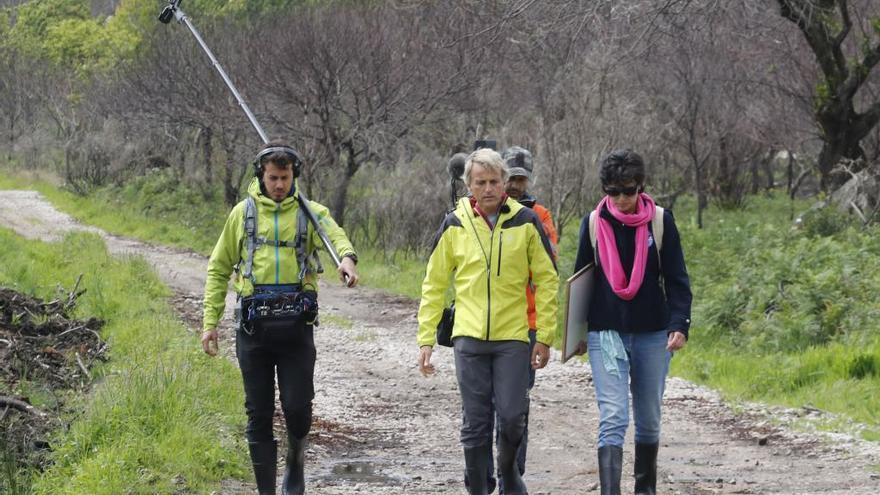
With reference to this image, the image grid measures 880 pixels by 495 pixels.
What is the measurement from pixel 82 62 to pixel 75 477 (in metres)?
52.5

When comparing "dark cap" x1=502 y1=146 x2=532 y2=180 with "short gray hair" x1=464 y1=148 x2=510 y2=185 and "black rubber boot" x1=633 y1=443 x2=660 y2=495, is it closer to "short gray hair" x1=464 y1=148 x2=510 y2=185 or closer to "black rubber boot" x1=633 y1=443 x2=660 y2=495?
"short gray hair" x1=464 y1=148 x2=510 y2=185

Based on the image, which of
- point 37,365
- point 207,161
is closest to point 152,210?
point 207,161

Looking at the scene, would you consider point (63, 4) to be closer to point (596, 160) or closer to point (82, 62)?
point (82, 62)

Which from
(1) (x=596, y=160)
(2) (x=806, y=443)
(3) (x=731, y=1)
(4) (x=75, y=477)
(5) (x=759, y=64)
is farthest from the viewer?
(5) (x=759, y=64)

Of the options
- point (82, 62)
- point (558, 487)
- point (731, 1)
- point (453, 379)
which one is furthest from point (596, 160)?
point (82, 62)

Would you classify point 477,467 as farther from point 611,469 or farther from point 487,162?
point 487,162

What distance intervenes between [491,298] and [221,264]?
139 centimetres

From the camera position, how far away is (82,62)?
55.3m

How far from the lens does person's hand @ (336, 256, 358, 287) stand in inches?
217

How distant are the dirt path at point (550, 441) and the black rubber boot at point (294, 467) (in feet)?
1.78

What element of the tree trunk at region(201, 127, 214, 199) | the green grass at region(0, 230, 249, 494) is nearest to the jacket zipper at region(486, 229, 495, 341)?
the green grass at region(0, 230, 249, 494)

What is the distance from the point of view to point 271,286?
5.66 metres

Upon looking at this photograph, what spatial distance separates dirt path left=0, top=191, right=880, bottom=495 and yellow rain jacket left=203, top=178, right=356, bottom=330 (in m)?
1.36

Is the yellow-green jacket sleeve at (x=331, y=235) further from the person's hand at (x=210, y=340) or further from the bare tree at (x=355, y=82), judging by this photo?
the bare tree at (x=355, y=82)
